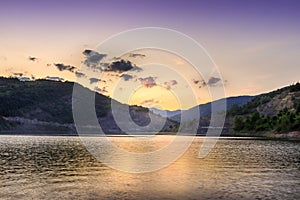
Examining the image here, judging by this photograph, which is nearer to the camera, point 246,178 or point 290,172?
point 246,178

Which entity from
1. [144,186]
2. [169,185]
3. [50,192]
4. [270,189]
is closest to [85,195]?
[50,192]

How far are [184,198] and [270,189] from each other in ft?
45.7

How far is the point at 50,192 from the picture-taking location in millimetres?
44438

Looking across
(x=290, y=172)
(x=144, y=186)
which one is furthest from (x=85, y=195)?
(x=290, y=172)

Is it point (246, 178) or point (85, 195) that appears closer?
point (85, 195)

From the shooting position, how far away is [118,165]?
254 feet

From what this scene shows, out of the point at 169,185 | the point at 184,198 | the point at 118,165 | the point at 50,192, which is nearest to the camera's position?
the point at 184,198

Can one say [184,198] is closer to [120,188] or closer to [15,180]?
[120,188]

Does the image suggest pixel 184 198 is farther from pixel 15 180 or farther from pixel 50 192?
pixel 15 180

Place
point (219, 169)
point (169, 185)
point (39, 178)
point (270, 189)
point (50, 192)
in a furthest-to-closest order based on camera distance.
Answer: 1. point (219, 169)
2. point (39, 178)
3. point (169, 185)
4. point (270, 189)
5. point (50, 192)

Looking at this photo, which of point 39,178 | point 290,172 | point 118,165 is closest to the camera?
point 39,178

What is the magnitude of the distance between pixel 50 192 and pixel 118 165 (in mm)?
33640

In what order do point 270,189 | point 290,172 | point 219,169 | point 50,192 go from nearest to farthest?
point 50,192 < point 270,189 < point 290,172 < point 219,169

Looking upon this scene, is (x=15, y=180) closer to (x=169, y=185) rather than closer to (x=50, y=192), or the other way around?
(x=50, y=192)
